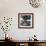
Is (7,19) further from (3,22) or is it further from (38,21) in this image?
(38,21)

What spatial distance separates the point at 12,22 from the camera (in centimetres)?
487

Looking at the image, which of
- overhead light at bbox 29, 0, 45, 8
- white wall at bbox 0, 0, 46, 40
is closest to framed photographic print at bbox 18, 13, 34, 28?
white wall at bbox 0, 0, 46, 40

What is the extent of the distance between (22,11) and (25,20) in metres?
0.34

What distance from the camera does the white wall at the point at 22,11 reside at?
4863 mm

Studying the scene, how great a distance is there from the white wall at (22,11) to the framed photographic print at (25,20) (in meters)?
0.11

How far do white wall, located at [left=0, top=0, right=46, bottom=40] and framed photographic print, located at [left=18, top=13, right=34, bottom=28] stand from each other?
4.2 inches

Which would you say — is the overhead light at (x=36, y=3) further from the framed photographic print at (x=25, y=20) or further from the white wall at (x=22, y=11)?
the framed photographic print at (x=25, y=20)

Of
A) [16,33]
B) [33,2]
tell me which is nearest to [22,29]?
[16,33]

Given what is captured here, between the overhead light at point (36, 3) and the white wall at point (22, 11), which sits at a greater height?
the overhead light at point (36, 3)

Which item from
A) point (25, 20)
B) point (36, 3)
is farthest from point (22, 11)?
point (36, 3)

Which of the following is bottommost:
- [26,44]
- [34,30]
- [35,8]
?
[26,44]

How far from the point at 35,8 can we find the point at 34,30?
790 mm

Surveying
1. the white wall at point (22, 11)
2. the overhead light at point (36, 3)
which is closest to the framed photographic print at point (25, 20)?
the white wall at point (22, 11)

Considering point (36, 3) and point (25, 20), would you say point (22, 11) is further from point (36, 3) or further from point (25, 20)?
point (36, 3)
